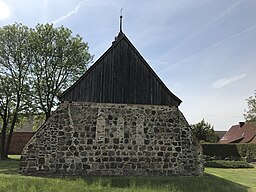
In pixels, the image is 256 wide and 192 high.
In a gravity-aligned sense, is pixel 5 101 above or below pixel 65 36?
below

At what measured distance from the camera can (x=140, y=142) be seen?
14789 mm

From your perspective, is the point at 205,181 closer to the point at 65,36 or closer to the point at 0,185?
the point at 0,185

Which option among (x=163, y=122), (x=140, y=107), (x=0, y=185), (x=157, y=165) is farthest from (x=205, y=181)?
(x=0, y=185)

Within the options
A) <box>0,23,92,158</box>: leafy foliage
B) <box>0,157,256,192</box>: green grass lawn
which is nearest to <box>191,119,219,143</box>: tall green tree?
<box>0,23,92,158</box>: leafy foliage

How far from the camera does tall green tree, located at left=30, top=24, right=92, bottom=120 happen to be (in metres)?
25.3

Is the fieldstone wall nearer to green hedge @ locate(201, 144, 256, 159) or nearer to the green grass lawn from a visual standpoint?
the green grass lawn

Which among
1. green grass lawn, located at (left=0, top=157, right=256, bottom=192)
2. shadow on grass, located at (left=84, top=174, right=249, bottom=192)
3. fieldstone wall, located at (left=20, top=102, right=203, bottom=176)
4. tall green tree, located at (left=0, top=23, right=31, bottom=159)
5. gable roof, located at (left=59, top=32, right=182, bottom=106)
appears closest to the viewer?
green grass lawn, located at (left=0, top=157, right=256, bottom=192)

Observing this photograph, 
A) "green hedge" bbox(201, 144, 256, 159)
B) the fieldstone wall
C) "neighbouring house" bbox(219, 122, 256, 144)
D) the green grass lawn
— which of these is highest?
"neighbouring house" bbox(219, 122, 256, 144)

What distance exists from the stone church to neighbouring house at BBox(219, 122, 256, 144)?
112ft

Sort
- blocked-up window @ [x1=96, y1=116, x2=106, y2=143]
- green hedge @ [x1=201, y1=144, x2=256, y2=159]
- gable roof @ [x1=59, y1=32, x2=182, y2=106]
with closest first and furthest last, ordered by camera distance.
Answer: blocked-up window @ [x1=96, y1=116, x2=106, y2=143] < gable roof @ [x1=59, y1=32, x2=182, y2=106] < green hedge @ [x1=201, y1=144, x2=256, y2=159]

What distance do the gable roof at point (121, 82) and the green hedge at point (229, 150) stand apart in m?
21.4

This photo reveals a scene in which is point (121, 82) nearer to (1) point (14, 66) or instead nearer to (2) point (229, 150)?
(1) point (14, 66)

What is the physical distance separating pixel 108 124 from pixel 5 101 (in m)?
15.6

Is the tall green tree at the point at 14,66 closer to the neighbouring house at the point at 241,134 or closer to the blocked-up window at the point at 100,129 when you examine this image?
the blocked-up window at the point at 100,129
